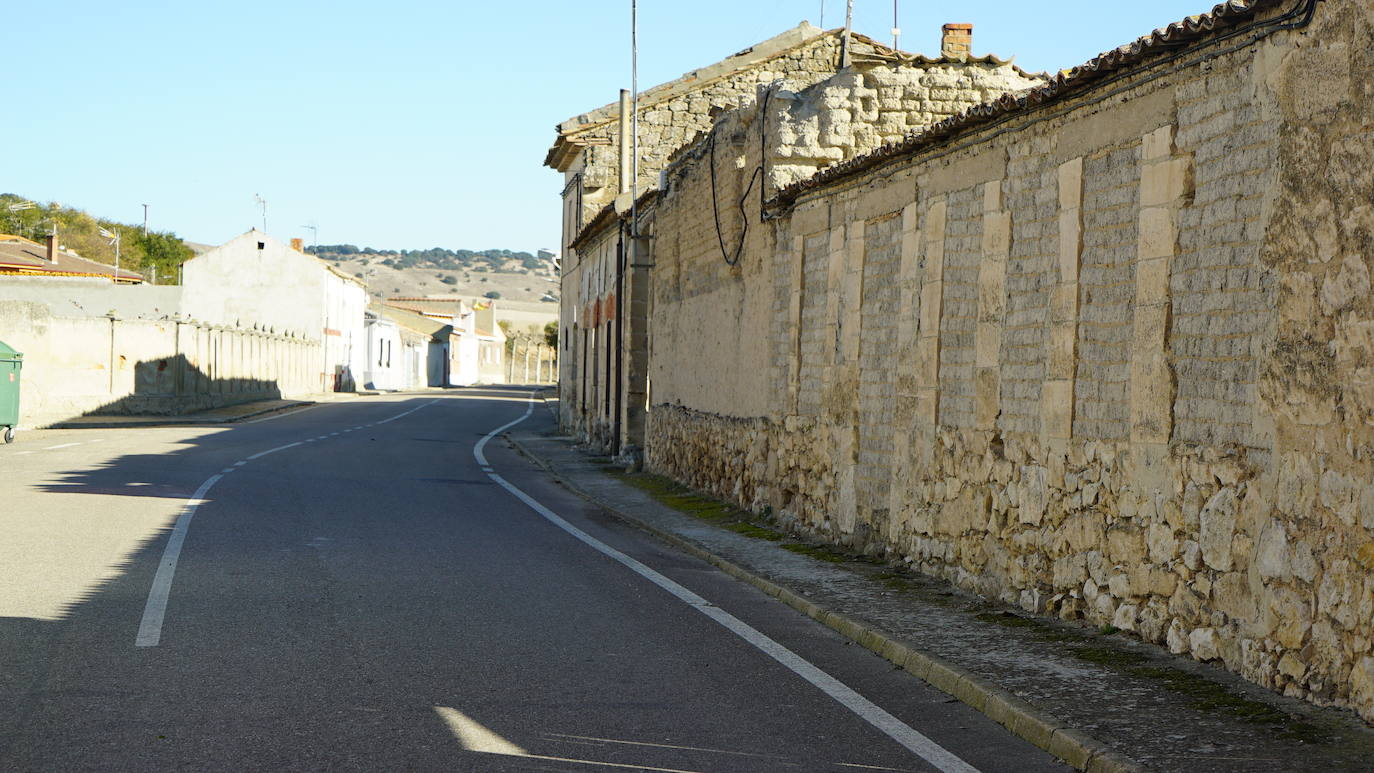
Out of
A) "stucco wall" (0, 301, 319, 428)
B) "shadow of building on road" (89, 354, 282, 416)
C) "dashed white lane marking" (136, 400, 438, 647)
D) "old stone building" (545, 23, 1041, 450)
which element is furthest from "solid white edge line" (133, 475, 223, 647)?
"shadow of building on road" (89, 354, 282, 416)

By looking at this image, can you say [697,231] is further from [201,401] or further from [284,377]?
[284,377]

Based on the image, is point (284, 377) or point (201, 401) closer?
point (201, 401)

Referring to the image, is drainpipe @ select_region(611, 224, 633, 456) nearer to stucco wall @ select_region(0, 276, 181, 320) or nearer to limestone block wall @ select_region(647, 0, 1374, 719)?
limestone block wall @ select_region(647, 0, 1374, 719)

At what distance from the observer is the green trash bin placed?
28578mm

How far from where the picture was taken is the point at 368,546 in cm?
1245

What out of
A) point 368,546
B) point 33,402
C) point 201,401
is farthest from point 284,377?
point 368,546

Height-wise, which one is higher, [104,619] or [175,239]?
[175,239]

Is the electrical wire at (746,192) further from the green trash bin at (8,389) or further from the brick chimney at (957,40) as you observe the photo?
the green trash bin at (8,389)

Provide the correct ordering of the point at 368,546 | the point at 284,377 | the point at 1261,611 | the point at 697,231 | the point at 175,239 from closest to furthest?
the point at 1261,611, the point at 368,546, the point at 697,231, the point at 284,377, the point at 175,239

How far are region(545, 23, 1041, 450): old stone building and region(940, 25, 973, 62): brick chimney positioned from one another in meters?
0.02

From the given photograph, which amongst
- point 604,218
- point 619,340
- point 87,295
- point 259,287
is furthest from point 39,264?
point 619,340

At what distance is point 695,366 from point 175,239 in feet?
302

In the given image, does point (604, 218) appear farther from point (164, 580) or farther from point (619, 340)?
point (164, 580)

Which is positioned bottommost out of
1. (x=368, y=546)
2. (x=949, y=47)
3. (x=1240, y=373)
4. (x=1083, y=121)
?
(x=368, y=546)
